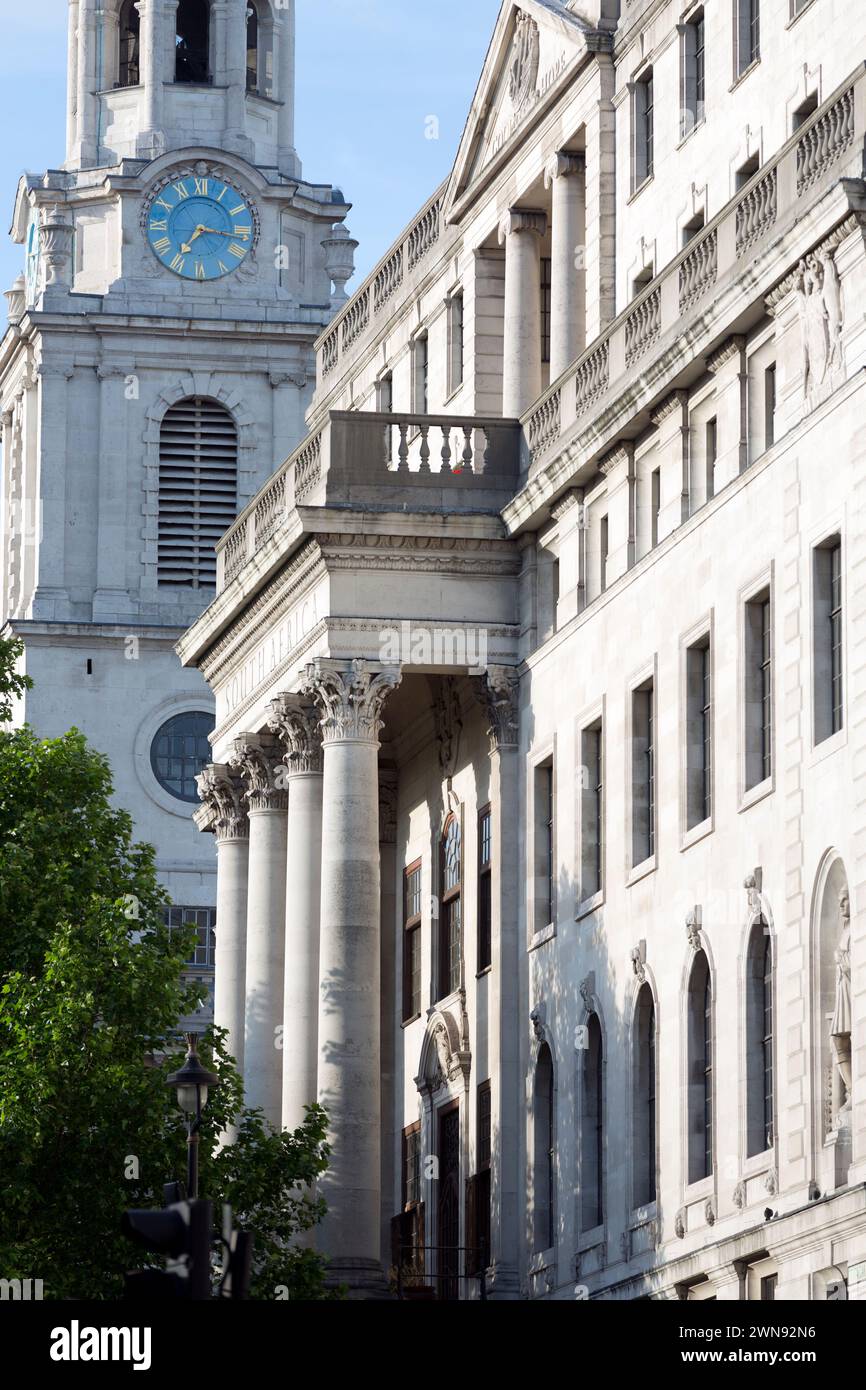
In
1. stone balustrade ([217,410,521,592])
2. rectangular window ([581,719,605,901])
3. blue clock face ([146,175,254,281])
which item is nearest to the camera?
rectangular window ([581,719,605,901])

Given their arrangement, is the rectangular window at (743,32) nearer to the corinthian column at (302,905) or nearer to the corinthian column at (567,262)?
the corinthian column at (567,262)

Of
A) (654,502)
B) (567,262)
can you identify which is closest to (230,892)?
(567,262)

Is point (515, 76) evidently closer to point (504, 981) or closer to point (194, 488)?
point (504, 981)

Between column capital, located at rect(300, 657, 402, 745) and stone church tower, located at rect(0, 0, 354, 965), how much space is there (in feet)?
173

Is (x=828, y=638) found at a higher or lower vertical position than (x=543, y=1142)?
higher

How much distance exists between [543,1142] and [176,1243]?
123 feet

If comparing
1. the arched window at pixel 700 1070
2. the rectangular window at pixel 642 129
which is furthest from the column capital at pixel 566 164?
the arched window at pixel 700 1070

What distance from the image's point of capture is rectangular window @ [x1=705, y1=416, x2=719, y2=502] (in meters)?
54.9

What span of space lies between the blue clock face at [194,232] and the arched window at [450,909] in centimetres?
5302

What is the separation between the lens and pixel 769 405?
52.4m

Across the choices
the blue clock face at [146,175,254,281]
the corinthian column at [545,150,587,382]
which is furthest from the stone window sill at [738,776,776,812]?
the blue clock face at [146,175,254,281]

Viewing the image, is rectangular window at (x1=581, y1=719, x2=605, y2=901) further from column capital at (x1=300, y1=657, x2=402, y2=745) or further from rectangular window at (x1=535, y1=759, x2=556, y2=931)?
column capital at (x1=300, y1=657, x2=402, y2=745)

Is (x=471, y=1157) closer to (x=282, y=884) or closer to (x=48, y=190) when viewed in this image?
(x=282, y=884)

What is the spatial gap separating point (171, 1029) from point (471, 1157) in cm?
672
